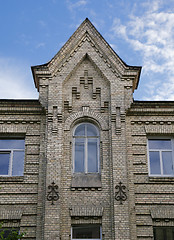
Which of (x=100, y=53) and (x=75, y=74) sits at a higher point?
(x=100, y=53)

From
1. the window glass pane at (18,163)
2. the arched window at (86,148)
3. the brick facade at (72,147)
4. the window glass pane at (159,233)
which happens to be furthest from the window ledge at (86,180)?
the window glass pane at (159,233)

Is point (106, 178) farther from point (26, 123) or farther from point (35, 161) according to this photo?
point (26, 123)

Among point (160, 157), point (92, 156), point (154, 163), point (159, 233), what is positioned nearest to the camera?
point (159, 233)

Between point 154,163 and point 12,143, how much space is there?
5680mm

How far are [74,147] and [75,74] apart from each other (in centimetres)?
313

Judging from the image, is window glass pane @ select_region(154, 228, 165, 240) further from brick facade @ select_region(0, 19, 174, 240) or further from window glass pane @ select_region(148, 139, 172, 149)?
window glass pane @ select_region(148, 139, 172, 149)

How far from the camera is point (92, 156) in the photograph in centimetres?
1373

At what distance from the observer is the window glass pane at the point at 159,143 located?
1441 centimetres

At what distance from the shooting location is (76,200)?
12625 mm

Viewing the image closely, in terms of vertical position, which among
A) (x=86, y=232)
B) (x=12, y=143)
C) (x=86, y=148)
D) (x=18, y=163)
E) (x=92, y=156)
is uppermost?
(x=12, y=143)

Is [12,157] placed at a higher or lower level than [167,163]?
higher

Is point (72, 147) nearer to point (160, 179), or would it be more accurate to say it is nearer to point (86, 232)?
point (86, 232)

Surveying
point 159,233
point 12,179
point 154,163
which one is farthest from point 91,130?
point 159,233

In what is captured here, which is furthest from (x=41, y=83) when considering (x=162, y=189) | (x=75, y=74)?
(x=162, y=189)
